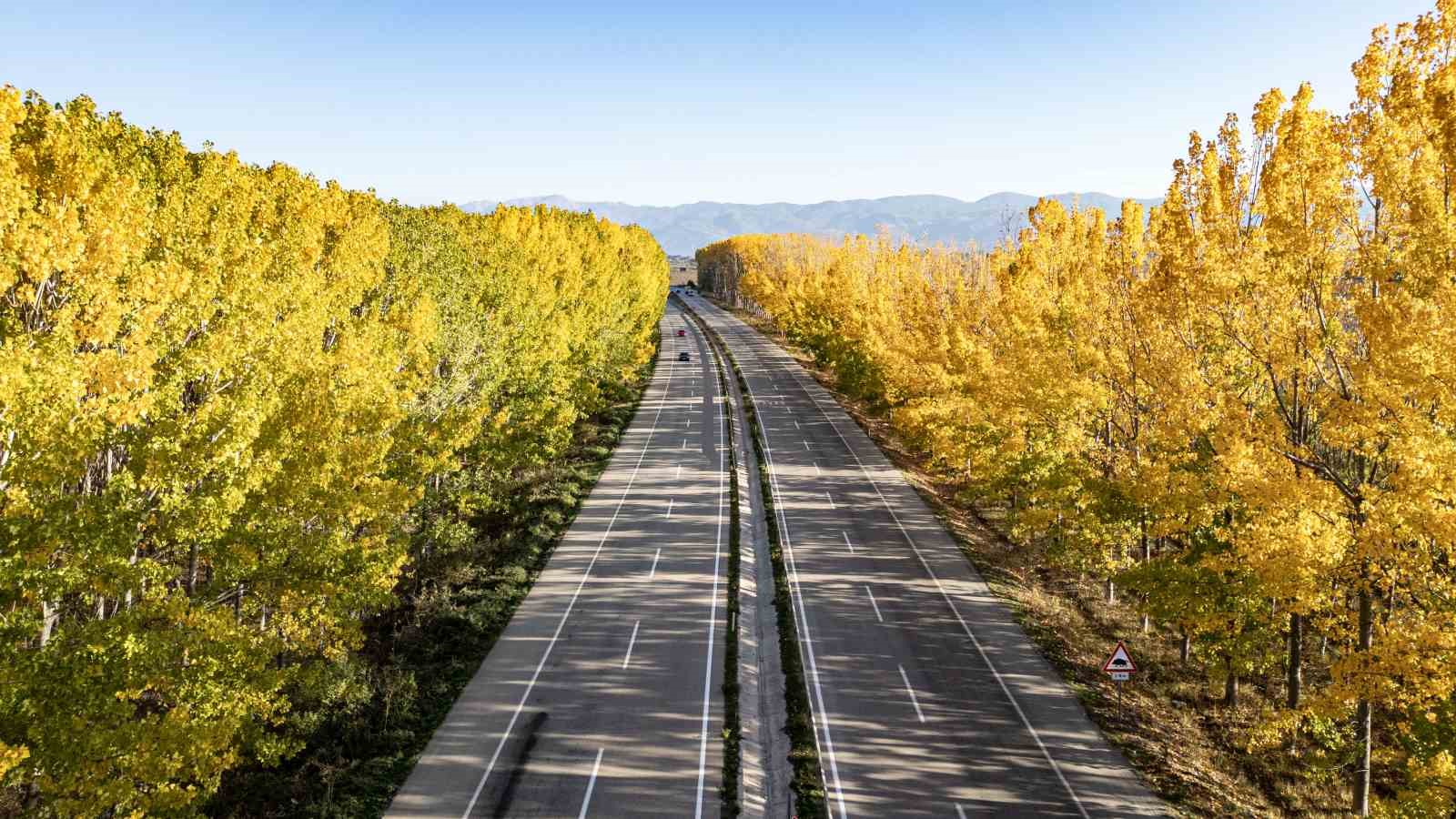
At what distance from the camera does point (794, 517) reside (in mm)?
37156

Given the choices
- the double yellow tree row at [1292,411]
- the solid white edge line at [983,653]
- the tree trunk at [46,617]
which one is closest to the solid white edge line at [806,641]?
the solid white edge line at [983,653]

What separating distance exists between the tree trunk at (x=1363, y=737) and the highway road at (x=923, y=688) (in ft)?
13.7

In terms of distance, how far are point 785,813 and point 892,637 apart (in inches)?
347

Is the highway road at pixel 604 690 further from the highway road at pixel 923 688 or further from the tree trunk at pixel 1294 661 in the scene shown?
the tree trunk at pixel 1294 661

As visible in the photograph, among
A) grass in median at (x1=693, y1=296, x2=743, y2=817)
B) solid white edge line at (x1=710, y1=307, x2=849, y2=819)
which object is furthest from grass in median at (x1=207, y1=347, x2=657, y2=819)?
solid white edge line at (x1=710, y1=307, x2=849, y2=819)

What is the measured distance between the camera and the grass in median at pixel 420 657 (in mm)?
17812

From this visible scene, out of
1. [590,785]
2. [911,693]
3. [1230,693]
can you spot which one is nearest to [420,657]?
[590,785]

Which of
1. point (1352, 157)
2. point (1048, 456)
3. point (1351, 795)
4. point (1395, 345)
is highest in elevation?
point (1352, 157)

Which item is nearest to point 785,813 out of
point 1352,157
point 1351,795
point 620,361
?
point 1351,795

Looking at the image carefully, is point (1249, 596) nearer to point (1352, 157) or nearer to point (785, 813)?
point (1352, 157)

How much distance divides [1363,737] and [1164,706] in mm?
5292

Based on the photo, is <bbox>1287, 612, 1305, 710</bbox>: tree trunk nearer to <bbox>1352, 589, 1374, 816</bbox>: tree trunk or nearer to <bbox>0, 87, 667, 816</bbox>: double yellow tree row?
<bbox>1352, 589, 1374, 816</bbox>: tree trunk

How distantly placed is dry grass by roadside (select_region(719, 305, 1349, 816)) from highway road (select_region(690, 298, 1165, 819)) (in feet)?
2.62

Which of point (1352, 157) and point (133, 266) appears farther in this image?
point (1352, 157)
